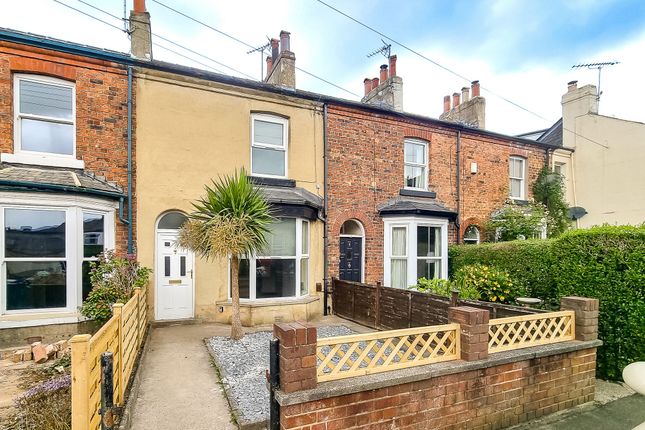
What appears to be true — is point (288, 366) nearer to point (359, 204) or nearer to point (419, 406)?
point (419, 406)

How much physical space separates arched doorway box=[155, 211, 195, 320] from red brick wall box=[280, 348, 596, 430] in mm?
5673

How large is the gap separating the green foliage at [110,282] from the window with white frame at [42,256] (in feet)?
1.45

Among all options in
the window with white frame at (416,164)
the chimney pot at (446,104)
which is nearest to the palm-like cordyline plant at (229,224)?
the window with white frame at (416,164)

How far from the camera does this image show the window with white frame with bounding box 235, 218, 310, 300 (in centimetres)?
808

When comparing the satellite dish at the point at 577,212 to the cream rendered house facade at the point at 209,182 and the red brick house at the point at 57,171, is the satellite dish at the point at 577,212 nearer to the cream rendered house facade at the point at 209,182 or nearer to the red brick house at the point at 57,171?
the cream rendered house facade at the point at 209,182

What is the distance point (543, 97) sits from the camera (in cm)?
1524

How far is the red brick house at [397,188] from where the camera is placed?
9742 millimetres

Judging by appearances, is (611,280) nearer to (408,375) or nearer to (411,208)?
(408,375)

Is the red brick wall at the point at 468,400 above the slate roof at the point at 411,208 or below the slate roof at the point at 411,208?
below

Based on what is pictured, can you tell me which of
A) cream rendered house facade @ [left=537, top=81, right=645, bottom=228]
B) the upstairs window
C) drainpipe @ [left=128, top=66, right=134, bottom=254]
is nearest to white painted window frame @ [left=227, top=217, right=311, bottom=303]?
drainpipe @ [left=128, top=66, right=134, bottom=254]

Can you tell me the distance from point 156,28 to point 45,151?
4145 mm

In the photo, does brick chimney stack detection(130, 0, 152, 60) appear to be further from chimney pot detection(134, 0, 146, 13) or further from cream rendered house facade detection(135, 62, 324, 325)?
cream rendered house facade detection(135, 62, 324, 325)

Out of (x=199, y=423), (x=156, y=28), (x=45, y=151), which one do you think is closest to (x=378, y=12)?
(x=156, y=28)

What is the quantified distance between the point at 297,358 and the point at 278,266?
17.4 feet
